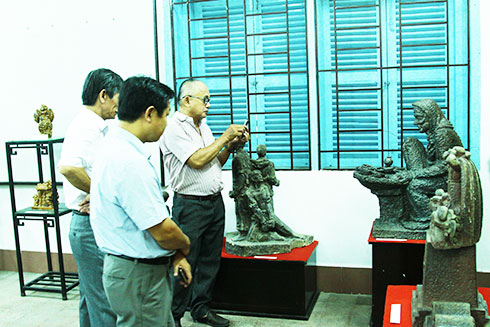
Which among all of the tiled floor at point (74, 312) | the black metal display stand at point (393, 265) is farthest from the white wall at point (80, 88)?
the black metal display stand at point (393, 265)

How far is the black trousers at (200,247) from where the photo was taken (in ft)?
11.6

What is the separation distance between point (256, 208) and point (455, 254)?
1689 millimetres

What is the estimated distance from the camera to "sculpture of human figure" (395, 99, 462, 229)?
340 centimetres

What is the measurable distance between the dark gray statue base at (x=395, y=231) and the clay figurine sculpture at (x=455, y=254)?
1.02 meters

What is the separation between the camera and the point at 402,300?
9.48 feet

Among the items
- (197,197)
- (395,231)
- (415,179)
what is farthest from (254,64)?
(395,231)

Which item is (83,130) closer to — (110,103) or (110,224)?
(110,103)

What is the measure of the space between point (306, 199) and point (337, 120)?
640mm

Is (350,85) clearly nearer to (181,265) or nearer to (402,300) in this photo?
(402,300)

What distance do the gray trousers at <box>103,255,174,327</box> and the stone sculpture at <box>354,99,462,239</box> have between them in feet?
5.88

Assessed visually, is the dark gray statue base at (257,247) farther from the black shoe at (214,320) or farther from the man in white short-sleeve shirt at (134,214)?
the man in white short-sleeve shirt at (134,214)

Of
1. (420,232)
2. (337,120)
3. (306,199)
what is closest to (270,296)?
(306,199)

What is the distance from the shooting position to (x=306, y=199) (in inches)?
166

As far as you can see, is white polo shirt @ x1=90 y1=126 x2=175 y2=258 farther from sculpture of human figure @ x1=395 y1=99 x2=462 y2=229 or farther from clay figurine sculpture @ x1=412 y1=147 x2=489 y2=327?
sculpture of human figure @ x1=395 y1=99 x2=462 y2=229
